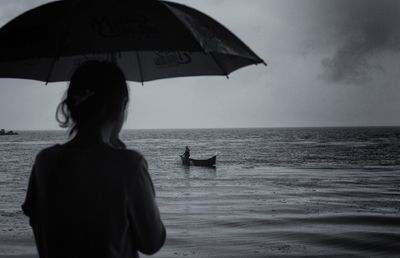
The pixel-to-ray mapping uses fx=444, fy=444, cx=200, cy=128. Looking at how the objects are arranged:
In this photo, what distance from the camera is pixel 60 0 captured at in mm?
2977

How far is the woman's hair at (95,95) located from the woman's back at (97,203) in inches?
6.0

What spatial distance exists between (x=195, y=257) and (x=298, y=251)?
101 inches

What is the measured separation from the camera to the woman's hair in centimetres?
202

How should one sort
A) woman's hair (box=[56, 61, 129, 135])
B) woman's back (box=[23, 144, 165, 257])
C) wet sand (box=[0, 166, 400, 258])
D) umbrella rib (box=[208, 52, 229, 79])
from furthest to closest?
wet sand (box=[0, 166, 400, 258]), umbrella rib (box=[208, 52, 229, 79]), woman's hair (box=[56, 61, 129, 135]), woman's back (box=[23, 144, 165, 257])

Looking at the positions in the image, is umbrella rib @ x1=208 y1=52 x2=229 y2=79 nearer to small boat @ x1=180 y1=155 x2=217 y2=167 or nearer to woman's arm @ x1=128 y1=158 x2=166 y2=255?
woman's arm @ x1=128 y1=158 x2=166 y2=255

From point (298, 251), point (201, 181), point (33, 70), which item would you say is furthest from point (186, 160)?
point (33, 70)

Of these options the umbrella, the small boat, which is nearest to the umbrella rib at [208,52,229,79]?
the umbrella

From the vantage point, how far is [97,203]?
187 cm

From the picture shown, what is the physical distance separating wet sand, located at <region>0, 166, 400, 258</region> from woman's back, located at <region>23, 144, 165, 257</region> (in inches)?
337

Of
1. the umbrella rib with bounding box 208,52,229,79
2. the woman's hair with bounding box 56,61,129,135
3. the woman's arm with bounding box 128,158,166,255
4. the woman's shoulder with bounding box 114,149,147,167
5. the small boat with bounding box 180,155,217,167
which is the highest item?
the umbrella rib with bounding box 208,52,229,79

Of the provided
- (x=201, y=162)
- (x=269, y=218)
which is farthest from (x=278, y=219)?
(x=201, y=162)

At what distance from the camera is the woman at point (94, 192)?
187 centimetres

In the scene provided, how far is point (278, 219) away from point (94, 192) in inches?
555

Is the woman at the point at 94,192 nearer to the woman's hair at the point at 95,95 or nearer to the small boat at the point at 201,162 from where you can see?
the woman's hair at the point at 95,95
